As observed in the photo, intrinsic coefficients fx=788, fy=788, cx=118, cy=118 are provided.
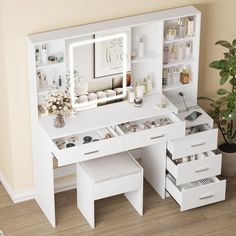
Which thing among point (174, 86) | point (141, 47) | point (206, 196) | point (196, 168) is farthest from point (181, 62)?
point (206, 196)

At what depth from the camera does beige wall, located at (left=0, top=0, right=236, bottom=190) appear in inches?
212

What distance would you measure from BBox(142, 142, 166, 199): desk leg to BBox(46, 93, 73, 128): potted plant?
0.82m

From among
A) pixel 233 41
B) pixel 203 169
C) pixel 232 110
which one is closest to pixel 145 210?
pixel 203 169

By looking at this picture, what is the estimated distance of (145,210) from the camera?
19.7 feet

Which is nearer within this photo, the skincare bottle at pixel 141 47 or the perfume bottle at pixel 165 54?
the skincare bottle at pixel 141 47

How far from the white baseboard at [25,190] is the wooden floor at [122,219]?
0.13 feet

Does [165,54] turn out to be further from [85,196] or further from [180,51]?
[85,196]

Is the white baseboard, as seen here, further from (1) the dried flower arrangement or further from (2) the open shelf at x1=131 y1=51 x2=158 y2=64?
(2) the open shelf at x1=131 y1=51 x2=158 y2=64

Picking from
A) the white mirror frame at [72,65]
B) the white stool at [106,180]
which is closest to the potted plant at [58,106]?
the white mirror frame at [72,65]

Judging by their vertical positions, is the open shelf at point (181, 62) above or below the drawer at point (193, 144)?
above

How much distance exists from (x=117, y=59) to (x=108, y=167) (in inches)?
31.3

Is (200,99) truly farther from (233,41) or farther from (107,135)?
(107,135)

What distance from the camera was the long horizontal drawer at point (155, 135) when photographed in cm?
558

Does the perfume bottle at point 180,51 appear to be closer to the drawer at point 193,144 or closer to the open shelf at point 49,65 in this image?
the drawer at point 193,144
